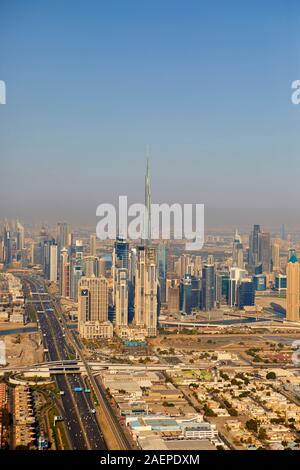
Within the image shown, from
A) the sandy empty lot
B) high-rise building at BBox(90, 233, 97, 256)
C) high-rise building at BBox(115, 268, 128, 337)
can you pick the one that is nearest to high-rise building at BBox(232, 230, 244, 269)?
high-rise building at BBox(115, 268, 128, 337)

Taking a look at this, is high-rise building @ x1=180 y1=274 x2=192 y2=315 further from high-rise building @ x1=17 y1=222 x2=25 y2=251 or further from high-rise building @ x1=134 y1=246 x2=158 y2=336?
high-rise building @ x1=17 y1=222 x2=25 y2=251

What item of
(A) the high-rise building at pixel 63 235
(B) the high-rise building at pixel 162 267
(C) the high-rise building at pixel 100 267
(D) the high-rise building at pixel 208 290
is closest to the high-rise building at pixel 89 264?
(C) the high-rise building at pixel 100 267

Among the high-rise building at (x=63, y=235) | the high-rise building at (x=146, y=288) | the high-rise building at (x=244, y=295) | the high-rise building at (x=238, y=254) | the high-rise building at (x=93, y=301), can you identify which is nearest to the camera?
the high-rise building at (x=63, y=235)

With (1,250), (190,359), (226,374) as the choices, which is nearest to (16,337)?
(1,250)

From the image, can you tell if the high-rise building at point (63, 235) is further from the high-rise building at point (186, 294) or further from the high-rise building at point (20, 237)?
the high-rise building at point (186, 294)

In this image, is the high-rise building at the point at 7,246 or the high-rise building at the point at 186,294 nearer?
the high-rise building at the point at 7,246

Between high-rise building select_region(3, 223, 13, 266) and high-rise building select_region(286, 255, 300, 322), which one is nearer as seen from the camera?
high-rise building select_region(3, 223, 13, 266)
